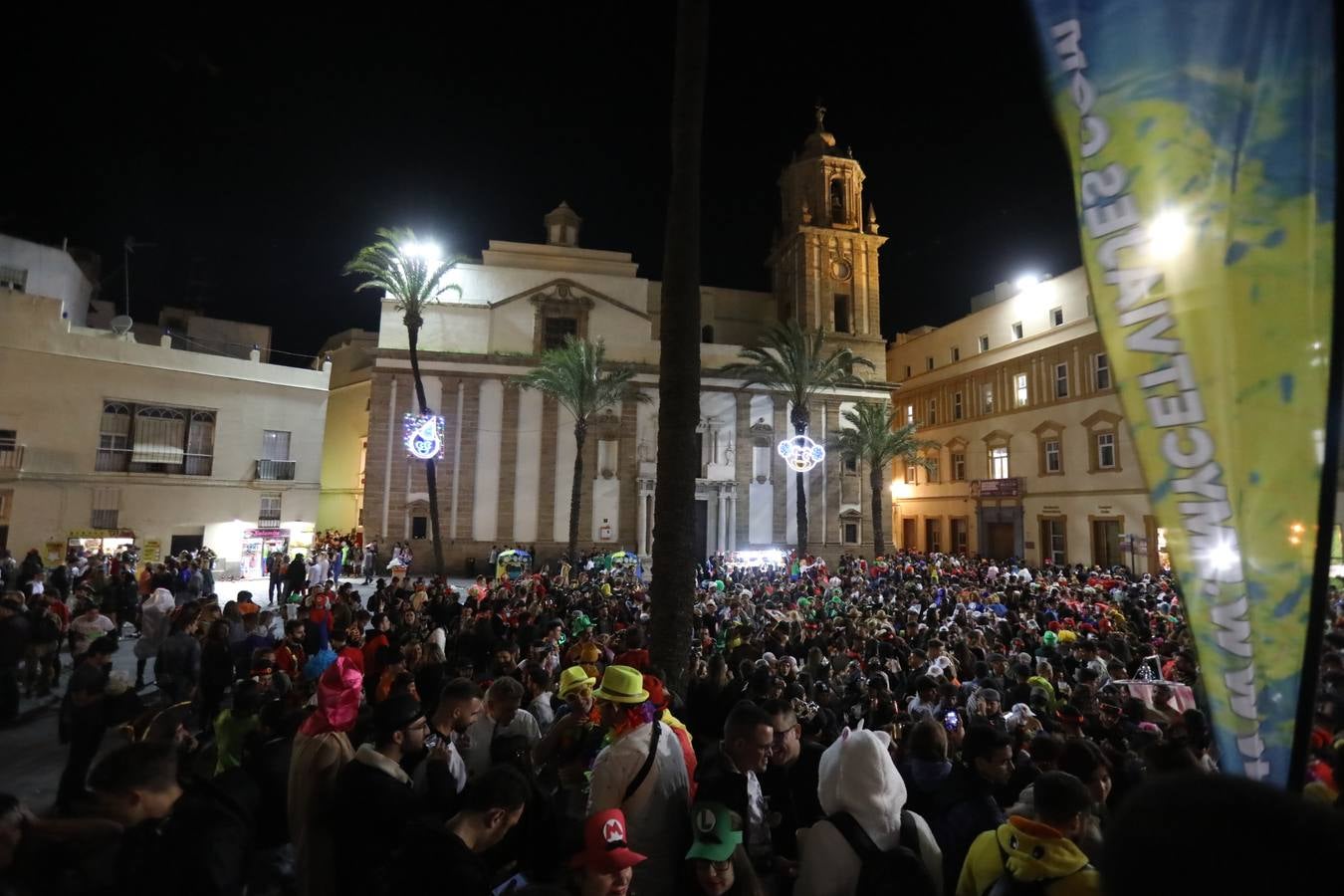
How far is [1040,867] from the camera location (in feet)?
7.25

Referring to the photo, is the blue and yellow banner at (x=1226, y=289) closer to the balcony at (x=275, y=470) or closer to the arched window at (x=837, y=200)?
the balcony at (x=275, y=470)

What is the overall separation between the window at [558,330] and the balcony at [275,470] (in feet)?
47.8

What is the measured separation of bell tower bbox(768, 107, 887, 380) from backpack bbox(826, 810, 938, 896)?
3718 centimetres

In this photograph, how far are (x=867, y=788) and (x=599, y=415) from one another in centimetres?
3162

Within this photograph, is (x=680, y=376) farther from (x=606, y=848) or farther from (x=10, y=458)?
(x=10, y=458)

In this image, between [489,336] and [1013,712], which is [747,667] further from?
[489,336]

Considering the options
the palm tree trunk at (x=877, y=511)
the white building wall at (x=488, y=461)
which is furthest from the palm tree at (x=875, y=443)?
Result: the white building wall at (x=488, y=461)

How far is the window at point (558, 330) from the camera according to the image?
35750 millimetres

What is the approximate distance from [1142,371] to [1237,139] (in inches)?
34.2

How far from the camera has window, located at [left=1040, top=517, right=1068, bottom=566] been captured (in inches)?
1194

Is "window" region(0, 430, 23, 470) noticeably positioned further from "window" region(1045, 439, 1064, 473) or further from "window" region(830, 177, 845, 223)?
"window" region(1045, 439, 1064, 473)

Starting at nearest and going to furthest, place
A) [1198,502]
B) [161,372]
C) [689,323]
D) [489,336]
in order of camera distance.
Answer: [1198,502] → [689,323] → [161,372] → [489,336]

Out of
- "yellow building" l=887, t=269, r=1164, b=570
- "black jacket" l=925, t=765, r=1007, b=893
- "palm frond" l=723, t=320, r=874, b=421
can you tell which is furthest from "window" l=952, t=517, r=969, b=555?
"black jacket" l=925, t=765, r=1007, b=893

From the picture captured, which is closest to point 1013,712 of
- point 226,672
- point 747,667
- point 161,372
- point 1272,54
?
point 747,667
